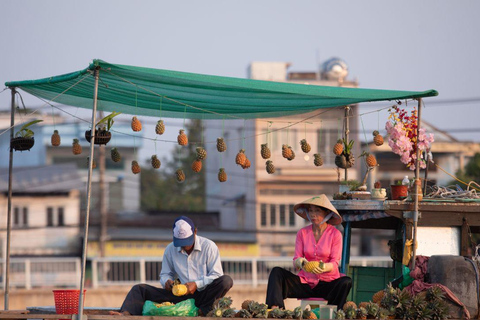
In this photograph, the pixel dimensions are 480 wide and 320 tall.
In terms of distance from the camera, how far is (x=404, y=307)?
6879 mm

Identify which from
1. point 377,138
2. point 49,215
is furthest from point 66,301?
point 49,215

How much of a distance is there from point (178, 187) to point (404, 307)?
40.2 metres

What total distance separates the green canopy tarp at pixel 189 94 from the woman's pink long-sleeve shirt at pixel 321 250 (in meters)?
1.30

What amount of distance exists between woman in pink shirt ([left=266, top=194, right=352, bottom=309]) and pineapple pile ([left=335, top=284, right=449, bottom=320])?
0.36m

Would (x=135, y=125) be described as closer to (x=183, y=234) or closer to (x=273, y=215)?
(x=183, y=234)

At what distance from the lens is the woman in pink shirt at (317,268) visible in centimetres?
733

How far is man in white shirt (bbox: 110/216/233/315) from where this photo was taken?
7.33 meters

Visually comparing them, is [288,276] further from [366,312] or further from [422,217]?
[422,217]

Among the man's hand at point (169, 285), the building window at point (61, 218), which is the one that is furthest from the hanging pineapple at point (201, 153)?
the building window at point (61, 218)

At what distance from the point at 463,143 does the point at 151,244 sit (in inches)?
523

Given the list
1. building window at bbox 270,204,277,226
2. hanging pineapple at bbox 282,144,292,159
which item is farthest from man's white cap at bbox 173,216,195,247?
building window at bbox 270,204,277,226

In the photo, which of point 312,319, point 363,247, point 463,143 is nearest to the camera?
point 312,319

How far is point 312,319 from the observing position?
681cm

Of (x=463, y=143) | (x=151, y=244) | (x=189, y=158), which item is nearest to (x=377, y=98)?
(x=151, y=244)
